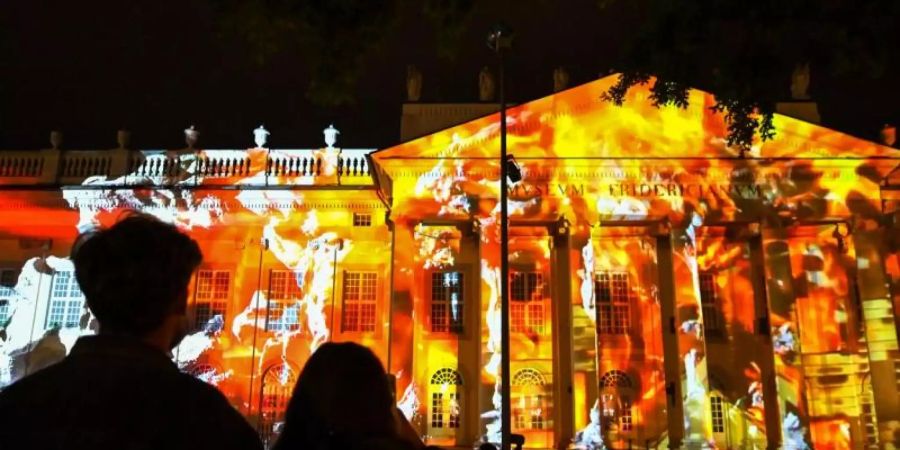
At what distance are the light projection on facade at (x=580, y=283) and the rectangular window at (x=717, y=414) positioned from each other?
0.08m

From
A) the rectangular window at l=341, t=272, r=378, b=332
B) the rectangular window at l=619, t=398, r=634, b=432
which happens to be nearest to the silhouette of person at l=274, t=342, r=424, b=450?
the rectangular window at l=619, t=398, r=634, b=432

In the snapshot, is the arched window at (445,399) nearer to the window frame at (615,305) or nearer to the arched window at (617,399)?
the arched window at (617,399)

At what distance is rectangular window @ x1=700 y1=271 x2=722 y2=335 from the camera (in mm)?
26859

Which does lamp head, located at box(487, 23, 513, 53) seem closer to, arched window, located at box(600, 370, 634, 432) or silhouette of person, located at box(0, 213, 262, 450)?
arched window, located at box(600, 370, 634, 432)

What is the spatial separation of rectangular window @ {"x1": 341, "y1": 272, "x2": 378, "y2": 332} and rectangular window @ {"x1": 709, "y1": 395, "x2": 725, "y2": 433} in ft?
40.1

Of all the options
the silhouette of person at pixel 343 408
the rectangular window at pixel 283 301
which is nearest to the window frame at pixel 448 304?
the rectangular window at pixel 283 301

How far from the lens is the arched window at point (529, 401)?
25.6 m

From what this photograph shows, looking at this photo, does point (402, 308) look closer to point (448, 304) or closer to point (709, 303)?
point (448, 304)

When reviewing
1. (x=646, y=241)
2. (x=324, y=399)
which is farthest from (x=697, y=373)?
(x=324, y=399)

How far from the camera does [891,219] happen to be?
27.3 metres

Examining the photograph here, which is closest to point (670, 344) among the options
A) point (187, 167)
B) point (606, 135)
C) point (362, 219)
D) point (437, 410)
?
point (606, 135)

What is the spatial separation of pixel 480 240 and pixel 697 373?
8.21 metres

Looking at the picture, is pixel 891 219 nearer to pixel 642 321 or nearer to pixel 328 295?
pixel 642 321

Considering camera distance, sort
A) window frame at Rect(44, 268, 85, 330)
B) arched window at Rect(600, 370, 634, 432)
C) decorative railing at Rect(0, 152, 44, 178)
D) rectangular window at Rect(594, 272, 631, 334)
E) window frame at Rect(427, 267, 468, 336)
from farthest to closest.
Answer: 1. decorative railing at Rect(0, 152, 44, 178)
2. window frame at Rect(44, 268, 85, 330)
3. rectangular window at Rect(594, 272, 631, 334)
4. window frame at Rect(427, 267, 468, 336)
5. arched window at Rect(600, 370, 634, 432)
